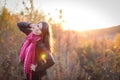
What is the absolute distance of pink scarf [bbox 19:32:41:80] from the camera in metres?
5.71

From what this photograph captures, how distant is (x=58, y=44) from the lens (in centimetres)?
1067

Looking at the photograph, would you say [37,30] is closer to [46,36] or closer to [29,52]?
[46,36]

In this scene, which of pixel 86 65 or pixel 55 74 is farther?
pixel 86 65

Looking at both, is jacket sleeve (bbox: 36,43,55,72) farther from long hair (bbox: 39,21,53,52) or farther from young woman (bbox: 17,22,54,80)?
long hair (bbox: 39,21,53,52)

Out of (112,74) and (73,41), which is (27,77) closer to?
(112,74)

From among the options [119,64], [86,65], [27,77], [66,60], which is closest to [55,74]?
[66,60]

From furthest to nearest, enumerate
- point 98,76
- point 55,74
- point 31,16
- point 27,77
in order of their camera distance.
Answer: point 31,16
point 98,76
point 55,74
point 27,77

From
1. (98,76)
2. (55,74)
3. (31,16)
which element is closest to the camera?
(55,74)

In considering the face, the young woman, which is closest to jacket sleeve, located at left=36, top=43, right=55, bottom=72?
the young woman

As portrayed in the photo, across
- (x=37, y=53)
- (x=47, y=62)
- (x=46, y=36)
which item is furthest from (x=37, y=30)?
(x=47, y=62)

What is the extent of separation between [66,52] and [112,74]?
4.80ft

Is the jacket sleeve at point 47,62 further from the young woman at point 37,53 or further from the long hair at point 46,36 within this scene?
the long hair at point 46,36

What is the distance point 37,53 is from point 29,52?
14cm

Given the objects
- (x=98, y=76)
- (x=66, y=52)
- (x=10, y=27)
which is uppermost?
(x=10, y=27)
